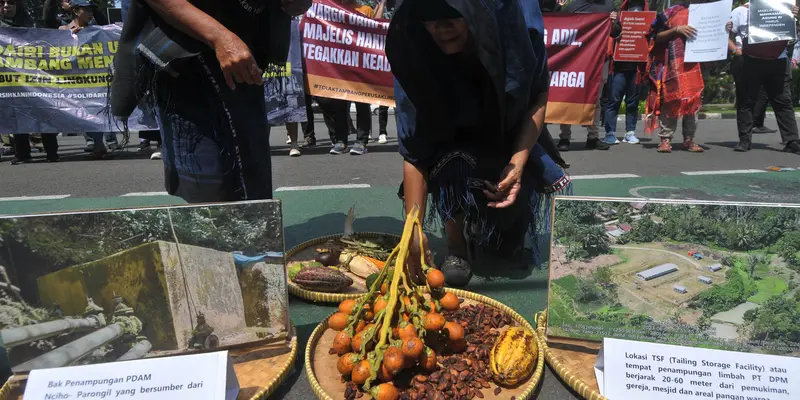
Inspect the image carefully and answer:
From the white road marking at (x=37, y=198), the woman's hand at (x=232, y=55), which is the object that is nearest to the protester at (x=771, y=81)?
the woman's hand at (x=232, y=55)

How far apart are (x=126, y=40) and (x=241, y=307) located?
1113mm

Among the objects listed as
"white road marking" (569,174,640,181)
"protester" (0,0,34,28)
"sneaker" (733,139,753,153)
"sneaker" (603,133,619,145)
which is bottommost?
"white road marking" (569,174,640,181)

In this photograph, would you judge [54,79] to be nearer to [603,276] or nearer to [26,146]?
[26,146]

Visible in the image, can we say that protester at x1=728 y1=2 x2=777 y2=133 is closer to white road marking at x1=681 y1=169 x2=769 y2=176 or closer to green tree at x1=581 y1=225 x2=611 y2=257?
white road marking at x1=681 y1=169 x2=769 y2=176

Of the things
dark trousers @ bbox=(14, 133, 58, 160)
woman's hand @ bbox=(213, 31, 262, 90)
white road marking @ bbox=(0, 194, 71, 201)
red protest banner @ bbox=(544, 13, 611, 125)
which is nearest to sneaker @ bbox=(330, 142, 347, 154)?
red protest banner @ bbox=(544, 13, 611, 125)

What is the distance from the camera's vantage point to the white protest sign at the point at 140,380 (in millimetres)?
1244

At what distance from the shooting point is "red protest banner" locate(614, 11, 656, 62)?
6465mm

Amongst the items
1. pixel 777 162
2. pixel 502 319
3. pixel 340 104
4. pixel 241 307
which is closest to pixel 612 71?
pixel 777 162

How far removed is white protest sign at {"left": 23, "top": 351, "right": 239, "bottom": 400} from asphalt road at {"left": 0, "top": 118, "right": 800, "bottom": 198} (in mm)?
3190

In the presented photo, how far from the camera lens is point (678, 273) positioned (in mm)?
1407

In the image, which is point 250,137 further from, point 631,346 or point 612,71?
point 612,71

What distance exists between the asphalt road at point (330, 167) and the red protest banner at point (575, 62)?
23.6 inches

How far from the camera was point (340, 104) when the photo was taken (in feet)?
22.5

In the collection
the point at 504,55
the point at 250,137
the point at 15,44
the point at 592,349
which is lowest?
the point at 592,349
